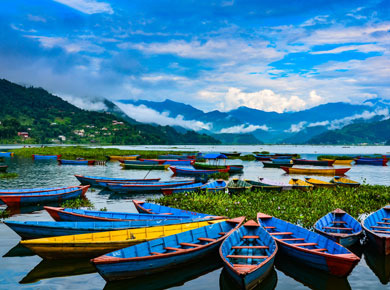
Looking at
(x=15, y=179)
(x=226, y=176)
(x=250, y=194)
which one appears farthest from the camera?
(x=226, y=176)

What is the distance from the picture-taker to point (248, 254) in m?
14.2

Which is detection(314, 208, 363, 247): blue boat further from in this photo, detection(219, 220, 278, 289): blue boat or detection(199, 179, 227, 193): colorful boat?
detection(199, 179, 227, 193): colorful boat

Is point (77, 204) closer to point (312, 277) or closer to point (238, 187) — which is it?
point (238, 187)

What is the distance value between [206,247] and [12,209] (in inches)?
743

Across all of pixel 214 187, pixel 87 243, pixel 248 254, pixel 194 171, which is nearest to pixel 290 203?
pixel 214 187

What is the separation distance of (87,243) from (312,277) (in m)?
9.39

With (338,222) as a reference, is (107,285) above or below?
below

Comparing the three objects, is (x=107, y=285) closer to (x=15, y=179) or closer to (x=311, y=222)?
(x=311, y=222)

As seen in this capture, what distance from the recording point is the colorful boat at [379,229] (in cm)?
1498

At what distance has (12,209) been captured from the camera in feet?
84.5

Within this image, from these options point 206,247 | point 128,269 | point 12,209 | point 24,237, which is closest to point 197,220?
point 206,247

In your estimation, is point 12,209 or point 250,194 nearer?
point 12,209

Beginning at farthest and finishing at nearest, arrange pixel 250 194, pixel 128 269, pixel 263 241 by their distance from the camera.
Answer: pixel 250 194 < pixel 263 241 < pixel 128 269

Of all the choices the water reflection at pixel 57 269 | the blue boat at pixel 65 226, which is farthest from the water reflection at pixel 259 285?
the water reflection at pixel 57 269
